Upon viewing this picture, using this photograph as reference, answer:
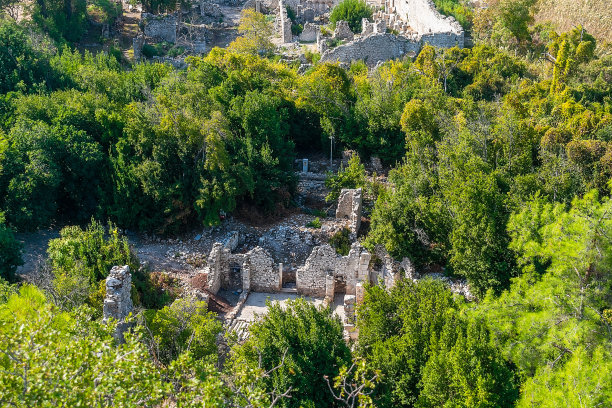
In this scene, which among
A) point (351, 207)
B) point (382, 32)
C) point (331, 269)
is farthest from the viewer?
point (382, 32)

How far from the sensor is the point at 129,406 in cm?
989

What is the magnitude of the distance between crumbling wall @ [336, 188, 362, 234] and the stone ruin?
32.7 ft

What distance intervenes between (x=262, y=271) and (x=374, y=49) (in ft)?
78.1

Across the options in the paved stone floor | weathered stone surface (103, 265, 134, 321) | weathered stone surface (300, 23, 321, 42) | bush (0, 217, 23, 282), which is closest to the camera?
weathered stone surface (103, 265, 134, 321)

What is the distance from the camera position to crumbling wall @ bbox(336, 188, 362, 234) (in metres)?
25.0

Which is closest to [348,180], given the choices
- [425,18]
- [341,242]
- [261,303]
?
[341,242]

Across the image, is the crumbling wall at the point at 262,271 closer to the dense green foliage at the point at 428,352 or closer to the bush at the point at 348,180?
the dense green foliage at the point at 428,352

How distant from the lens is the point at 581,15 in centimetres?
4312

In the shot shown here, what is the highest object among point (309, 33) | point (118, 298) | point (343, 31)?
point (343, 31)

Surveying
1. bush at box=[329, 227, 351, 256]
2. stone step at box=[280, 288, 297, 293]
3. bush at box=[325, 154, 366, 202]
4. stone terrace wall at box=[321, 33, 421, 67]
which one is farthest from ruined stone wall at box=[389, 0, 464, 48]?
stone step at box=[280, 288, 297, 293]

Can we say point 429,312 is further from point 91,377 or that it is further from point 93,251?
point 93,251

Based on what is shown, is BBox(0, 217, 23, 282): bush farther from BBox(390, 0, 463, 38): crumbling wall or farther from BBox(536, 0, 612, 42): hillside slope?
BBox(536, 0, 612, 42): hillside slope

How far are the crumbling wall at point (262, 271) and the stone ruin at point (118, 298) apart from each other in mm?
5280

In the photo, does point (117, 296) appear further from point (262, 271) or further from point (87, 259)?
point (262, 271)
